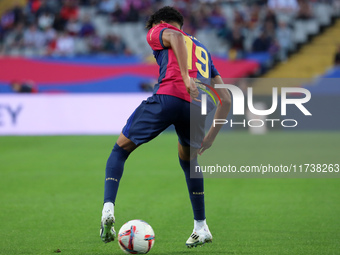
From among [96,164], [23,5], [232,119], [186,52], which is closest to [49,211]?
[186,52]

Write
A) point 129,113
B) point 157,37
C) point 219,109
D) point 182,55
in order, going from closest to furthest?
point 182,55
point 157,37
point 219,109
point 129,113

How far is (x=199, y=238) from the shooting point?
5.59m

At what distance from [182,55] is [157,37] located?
30 cm

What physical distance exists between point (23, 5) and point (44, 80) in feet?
23.6

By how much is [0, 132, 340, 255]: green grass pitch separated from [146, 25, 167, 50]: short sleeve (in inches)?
71.0

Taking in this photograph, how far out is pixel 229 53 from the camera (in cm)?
2222

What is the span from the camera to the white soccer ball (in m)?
5.18

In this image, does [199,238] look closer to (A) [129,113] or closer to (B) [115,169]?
(B) [115,169]

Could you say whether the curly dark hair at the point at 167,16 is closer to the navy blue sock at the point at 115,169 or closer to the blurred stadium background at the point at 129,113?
the navy blue sock at the point at 115,169

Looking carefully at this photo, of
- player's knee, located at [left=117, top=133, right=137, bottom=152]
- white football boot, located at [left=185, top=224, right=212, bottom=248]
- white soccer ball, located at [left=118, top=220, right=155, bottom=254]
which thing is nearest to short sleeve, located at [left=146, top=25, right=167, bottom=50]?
player's knee, located at [left=117, top=133, right=137, bottom=152]

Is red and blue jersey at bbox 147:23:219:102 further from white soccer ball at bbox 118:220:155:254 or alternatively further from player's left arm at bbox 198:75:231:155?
white soccer ball at bbox 118:220:155:254

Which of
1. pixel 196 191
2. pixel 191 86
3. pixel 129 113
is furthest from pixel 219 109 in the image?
pixel 129 113

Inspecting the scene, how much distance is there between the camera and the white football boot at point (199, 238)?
556 cm

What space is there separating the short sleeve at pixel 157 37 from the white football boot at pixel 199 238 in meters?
1.72
